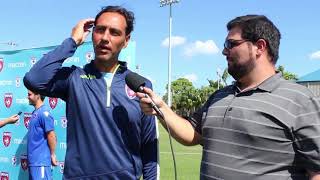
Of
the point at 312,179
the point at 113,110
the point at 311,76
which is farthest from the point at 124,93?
the point at 311,76

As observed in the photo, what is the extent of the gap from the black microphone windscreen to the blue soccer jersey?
12.1 feet

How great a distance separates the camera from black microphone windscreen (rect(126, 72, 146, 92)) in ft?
9.64

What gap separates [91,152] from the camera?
297 centimetres

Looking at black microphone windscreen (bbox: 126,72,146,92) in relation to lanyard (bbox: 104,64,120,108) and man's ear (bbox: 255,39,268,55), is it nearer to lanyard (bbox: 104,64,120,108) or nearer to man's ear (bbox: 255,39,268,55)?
lanyard (bbox: 104,64,120,108)

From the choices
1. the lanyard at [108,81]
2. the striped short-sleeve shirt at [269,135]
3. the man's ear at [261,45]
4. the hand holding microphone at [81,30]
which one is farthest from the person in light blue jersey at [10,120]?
the man's ear at [261,45]

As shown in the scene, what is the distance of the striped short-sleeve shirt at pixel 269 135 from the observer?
2750 millimetres

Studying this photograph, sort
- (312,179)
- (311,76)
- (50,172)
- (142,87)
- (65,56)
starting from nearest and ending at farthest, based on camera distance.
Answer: (312,179) < (142,87) < (65,56) < (50,172) < (311,76)

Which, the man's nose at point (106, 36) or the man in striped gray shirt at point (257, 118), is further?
the man's nose at point (106, 36)

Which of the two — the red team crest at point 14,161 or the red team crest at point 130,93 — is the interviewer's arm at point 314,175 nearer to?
the red team crest at point 130,93

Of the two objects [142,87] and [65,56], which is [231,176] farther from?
[65,56]

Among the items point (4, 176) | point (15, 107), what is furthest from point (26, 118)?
point (4, 176)

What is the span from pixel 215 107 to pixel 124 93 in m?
0.62

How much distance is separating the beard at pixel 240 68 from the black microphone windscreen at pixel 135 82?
0.58 metres

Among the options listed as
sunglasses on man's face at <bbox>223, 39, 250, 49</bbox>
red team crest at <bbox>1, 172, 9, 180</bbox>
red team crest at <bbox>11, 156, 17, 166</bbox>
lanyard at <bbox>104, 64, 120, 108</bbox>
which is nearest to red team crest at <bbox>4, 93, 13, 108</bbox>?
red team crest at <bbox>11, 156, 17, 166</bbox>
